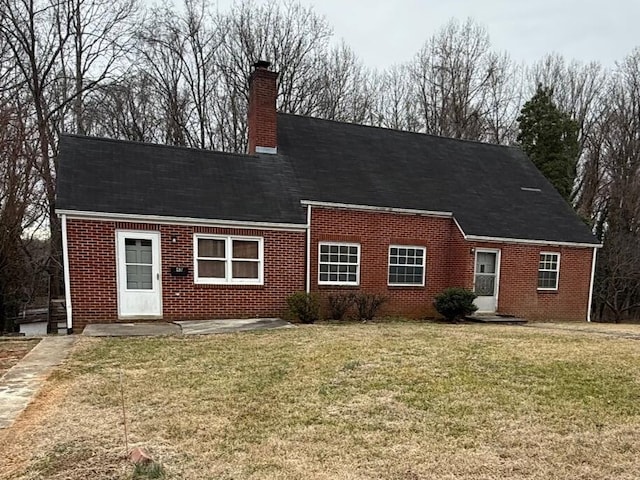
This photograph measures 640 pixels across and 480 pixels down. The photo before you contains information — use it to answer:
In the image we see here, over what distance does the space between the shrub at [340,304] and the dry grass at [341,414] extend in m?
4.54

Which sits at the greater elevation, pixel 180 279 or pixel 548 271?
pixel 180 279

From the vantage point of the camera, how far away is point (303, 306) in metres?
11.9

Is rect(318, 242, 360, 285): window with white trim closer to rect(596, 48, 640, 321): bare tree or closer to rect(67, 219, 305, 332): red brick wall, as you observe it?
rect(67, 219, 305, 332): red brick wall

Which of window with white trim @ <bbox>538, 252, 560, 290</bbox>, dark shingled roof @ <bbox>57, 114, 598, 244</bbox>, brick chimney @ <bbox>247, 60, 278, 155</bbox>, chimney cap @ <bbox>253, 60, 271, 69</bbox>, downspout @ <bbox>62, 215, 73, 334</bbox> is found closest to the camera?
downspout @ <bbox>62, 215, 73, 334</bbox>

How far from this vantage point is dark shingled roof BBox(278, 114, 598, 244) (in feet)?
46.9

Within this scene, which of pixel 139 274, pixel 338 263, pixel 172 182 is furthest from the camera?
pixel 338 263

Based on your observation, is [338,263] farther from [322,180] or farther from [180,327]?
[180,327]

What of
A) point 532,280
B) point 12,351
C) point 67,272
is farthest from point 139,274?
point 532,280

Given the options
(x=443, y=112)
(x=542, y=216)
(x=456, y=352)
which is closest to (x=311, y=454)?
(x=456, y=352)

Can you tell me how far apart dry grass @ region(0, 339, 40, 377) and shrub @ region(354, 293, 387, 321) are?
7688 mm

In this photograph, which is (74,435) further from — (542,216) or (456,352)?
(542,216)

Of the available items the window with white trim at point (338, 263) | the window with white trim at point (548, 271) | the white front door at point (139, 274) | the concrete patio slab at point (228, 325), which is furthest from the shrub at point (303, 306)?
the window with white trim at point (548, 271)

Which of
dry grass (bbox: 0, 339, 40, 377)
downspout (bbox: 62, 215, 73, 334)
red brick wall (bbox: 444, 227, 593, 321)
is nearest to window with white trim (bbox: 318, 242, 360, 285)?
red brick wall (bbox: 444, 227, 593, 321)

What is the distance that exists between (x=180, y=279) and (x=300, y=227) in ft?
11.3
